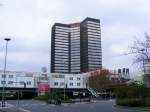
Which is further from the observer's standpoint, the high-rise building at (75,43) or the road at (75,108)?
the high-rise building at (75,43)

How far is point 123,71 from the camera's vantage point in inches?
6791

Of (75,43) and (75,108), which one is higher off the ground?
(75,43)

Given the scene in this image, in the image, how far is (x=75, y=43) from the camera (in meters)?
141

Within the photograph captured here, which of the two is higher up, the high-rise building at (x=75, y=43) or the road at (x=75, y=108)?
the high-rise building at (x=75, y=43)

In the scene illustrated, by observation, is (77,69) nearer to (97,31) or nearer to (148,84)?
(97,31)

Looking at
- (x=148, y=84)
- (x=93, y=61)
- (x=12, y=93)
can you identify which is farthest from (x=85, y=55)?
(x=148, y=84)

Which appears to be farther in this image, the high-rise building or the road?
the high-rise building

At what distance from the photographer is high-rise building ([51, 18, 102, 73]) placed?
441ft

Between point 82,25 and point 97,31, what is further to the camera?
point 82,25

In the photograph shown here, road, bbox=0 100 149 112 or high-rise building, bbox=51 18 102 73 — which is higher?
high-rise building, bbox=51 18 102 73

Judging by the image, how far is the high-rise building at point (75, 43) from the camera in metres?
134

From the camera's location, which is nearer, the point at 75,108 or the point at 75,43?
the point at 75,108

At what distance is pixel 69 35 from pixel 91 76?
19366mm

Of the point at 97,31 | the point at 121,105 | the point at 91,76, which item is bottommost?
the point at 121,105
